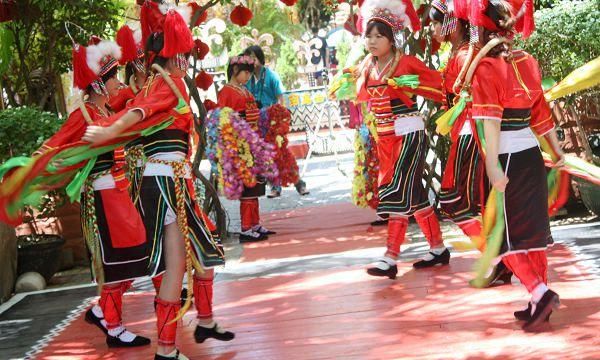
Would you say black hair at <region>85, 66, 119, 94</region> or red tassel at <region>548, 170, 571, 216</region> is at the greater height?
black hair at <region>85, 66, 119, 94</region>

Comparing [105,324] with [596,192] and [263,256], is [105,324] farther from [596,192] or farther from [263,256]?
[596,192]

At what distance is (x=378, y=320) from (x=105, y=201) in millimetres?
1510

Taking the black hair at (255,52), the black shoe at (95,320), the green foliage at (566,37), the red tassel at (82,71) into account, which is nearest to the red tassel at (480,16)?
the red tassel at (82,71)

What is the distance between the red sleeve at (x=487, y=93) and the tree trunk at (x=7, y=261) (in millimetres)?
3689

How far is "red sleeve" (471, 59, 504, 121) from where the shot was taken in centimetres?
389

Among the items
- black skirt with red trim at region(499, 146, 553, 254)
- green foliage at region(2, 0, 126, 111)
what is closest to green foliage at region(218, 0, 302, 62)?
green foliage at region(2, 0, 126, 111)

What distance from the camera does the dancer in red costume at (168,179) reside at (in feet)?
12.7

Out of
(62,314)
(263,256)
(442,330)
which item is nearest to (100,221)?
(62,314)

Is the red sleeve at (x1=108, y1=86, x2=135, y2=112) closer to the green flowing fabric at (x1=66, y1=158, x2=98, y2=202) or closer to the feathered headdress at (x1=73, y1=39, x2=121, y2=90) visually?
the feathered headdress at (x1=73, y1=39, x2=121, y2=90)

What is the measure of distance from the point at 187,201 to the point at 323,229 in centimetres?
387

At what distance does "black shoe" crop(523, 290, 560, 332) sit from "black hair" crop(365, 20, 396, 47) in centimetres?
201

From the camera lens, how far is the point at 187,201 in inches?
159

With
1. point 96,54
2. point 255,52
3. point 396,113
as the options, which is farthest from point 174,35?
point 255,52

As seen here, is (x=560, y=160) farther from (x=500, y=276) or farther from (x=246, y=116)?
(x=246, y=116)
